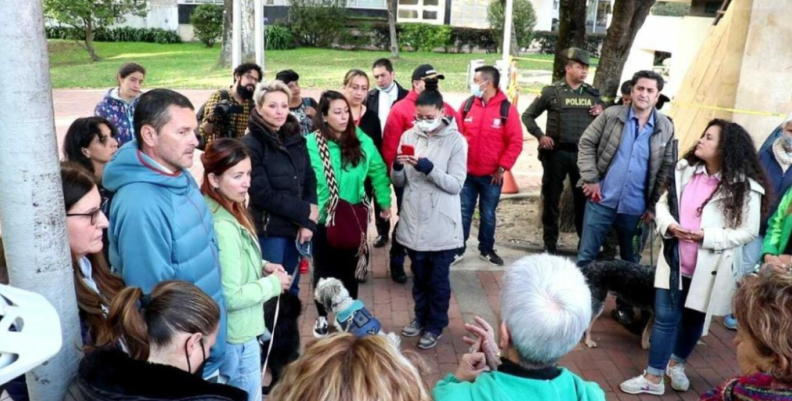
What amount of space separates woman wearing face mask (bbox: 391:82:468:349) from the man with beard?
1741 millimetres

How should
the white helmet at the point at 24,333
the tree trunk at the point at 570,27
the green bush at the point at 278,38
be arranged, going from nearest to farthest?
1. the white helmet at the point at 24,333
2. the tree trunk at the point at 570,27
3. the green bush at the point at 278,38

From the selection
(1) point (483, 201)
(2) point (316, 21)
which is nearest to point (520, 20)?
(2) point (316, 21)

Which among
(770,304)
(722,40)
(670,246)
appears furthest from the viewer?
(722,40)

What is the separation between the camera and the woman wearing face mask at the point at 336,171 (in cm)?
437

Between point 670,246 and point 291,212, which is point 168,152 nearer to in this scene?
point 291,212

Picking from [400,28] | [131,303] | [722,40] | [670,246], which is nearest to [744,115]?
[722,40]

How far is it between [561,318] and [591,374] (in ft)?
8.72

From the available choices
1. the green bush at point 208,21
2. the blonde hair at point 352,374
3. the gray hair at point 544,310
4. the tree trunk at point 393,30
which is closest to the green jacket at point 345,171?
the gray hair at point 544,310

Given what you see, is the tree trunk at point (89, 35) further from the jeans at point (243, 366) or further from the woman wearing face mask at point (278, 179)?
the jeans at point (243, 366)

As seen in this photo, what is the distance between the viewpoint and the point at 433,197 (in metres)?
4.44

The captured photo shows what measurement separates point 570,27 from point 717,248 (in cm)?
415

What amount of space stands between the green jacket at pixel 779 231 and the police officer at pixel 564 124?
7.30ft

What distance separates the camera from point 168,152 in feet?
8.61

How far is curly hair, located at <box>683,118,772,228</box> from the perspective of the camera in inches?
143
